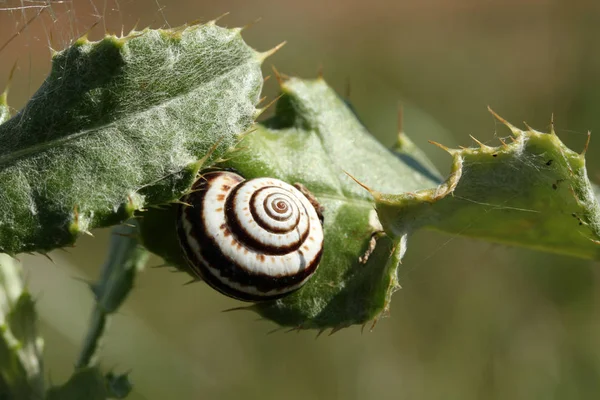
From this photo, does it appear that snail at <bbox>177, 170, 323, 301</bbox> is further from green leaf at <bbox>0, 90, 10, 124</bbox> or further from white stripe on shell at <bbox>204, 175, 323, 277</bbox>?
green leaf at <bbox>0, 90, 10, 124</bbox>

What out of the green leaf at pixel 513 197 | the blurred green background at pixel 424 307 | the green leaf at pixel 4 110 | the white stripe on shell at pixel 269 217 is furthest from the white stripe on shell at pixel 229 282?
the blurred green background at pixel 424 307

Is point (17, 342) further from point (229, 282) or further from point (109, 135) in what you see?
point (109, 135)

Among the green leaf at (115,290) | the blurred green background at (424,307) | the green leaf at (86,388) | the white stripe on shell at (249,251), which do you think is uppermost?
the white stripe on shell at (249,251)

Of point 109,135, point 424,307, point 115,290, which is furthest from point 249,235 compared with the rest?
point 424,307

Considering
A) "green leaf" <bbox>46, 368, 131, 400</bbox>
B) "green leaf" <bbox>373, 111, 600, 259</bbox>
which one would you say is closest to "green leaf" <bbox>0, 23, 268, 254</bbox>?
"green leaf" <bbox>373, 111, 600, 259</bbox>

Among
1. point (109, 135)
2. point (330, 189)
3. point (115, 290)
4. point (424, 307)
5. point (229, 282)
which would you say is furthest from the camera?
point (424, 307)

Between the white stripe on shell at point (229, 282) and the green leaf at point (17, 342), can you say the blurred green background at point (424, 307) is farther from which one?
the white stripe on shell at point (229, 282)
